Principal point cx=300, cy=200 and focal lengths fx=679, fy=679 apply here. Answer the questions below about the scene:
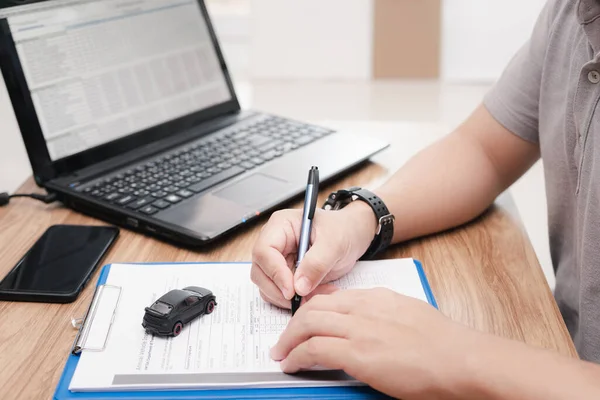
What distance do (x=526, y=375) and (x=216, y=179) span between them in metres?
0.55

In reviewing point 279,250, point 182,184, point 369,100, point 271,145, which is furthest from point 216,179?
point 369,100

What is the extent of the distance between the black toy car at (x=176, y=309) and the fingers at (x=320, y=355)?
122mm

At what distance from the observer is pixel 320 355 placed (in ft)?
1.94

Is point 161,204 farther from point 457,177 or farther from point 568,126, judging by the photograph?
point 568,126

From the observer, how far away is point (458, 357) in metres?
0.59

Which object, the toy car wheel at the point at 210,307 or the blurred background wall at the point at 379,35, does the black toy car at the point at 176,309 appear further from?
the blurred background wall at the point at 379,35

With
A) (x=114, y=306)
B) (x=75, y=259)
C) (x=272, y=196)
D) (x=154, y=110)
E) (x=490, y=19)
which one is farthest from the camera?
(x=490, y=19)

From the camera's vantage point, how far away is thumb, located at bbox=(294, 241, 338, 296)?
2.29ft

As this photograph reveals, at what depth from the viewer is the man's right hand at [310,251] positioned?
705mm

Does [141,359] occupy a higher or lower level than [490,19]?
higher

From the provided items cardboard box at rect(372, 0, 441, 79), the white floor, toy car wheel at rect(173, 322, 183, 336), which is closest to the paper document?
toy car wheel at rect(173, 322, 183, 336)

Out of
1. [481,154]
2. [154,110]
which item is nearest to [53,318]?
[154,110]

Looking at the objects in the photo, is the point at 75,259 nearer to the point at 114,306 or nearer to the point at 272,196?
the point at 114,306

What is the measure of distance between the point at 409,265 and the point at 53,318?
1.32 feet
